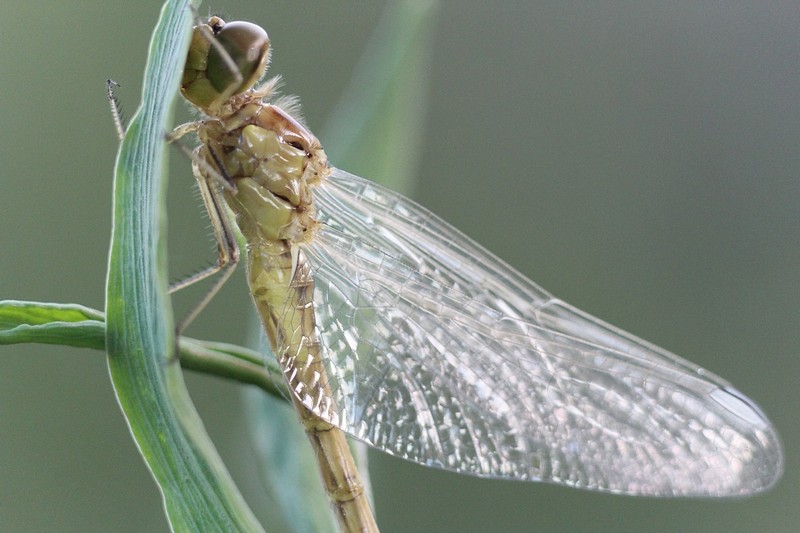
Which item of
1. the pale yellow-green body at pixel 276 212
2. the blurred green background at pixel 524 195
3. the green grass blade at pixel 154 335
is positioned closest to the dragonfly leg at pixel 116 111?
the pale yellow-green body at pixel 276 212

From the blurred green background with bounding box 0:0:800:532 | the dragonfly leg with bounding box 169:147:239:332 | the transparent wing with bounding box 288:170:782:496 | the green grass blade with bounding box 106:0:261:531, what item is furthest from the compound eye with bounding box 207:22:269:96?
the blurred green background with bounding box 0:0:800:532

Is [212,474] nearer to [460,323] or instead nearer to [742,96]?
[460,323]

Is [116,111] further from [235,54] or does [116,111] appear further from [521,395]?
[521,395]

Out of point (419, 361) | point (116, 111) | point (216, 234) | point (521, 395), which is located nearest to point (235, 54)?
point (116, 111)

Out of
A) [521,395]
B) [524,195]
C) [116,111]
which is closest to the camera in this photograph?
[116,111]

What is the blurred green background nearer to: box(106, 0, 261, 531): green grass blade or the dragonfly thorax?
the dragonfly thorax

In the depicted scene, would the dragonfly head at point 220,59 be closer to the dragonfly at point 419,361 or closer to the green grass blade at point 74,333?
the dragonfly at point 419,361

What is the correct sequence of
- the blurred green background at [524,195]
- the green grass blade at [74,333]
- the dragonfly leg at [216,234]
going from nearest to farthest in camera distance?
the green grass blade at [74,333]
the dragonfly leg at [216,234]
the blurred green background at [524,195]
